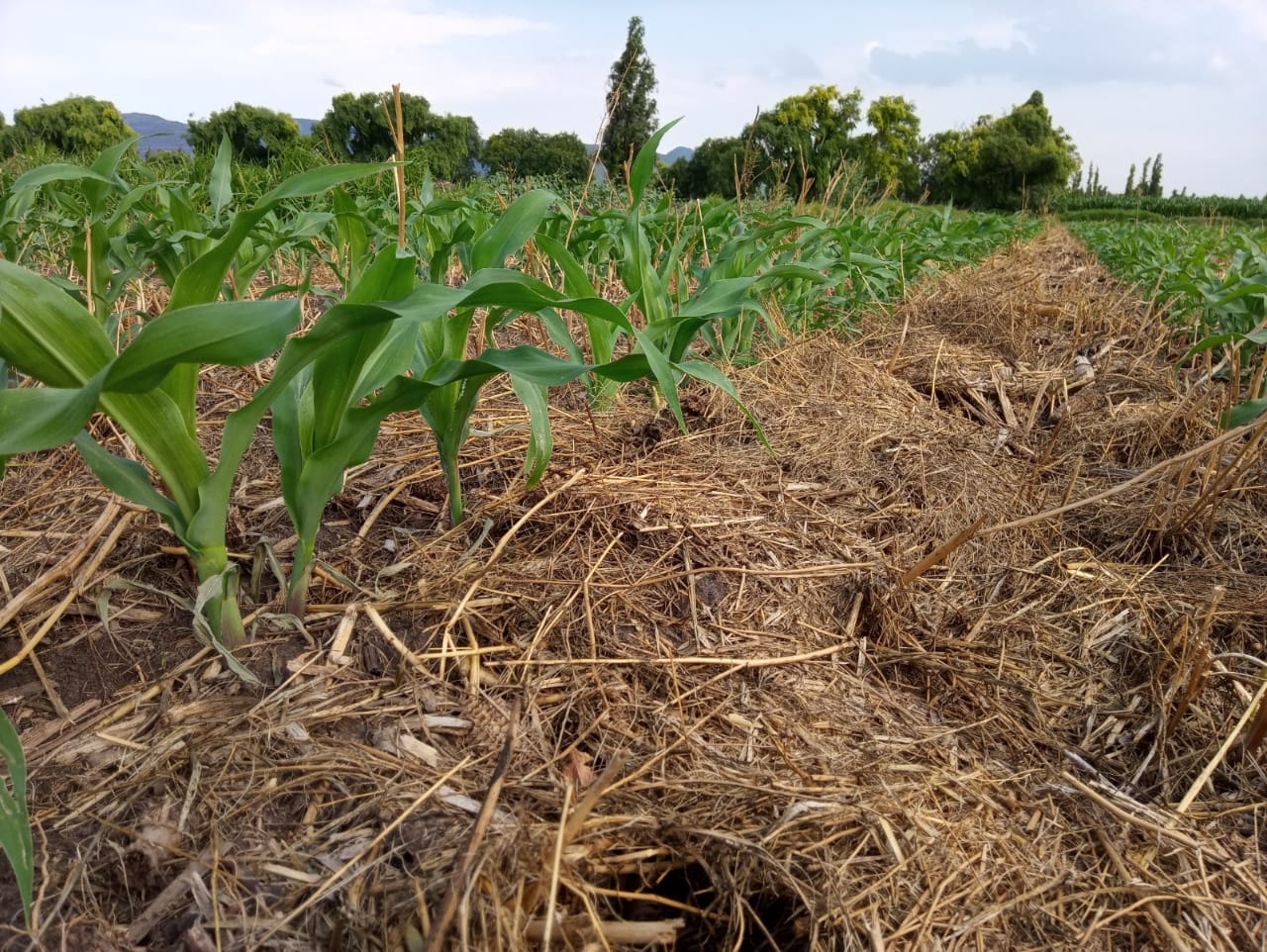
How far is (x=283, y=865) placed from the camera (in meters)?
0.89

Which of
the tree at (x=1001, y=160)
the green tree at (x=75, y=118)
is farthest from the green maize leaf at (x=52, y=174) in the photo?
the tree at (x=1001, y=160)

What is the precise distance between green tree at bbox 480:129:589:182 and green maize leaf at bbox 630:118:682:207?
18.5 feet

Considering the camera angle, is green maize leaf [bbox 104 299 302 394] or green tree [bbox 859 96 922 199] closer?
green maize leaf [bbox 104 299 302 394]

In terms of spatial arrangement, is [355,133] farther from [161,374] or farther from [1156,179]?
[1156,179]

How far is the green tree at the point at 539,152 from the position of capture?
11334 millimetres

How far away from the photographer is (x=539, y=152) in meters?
15.4

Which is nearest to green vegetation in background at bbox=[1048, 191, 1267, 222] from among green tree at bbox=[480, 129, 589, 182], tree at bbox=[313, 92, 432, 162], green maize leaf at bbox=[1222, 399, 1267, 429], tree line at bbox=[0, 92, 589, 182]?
green tree at bbox=[480, 129, 589, 182]

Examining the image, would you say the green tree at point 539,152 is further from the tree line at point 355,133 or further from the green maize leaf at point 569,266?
the green maize leaf at point 569,266

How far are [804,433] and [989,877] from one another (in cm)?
133

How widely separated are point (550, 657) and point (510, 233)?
799 millimetres

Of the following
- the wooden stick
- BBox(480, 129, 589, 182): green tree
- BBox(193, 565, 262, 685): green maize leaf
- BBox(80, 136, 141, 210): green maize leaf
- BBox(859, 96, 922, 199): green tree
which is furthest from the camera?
BBox(859, 96, 922, 199): green tree

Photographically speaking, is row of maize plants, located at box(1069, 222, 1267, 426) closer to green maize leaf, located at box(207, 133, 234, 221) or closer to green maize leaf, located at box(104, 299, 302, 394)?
green maize leaf, located at box(104, 299, 302, 394)

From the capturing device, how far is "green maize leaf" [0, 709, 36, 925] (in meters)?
0.78

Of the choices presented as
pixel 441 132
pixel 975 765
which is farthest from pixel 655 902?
pixel 441 132
